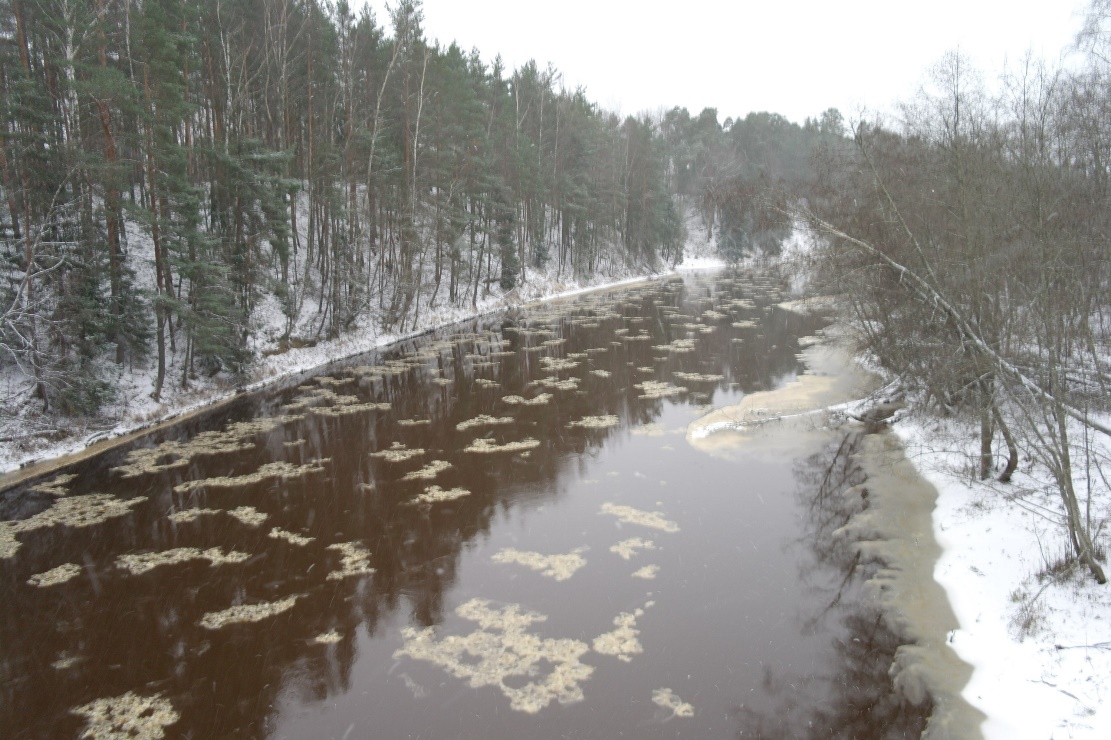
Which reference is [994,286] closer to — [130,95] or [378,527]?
[378,527]

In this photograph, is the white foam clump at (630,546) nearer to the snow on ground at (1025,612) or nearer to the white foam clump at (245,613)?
the snow on ground at (1025,612)

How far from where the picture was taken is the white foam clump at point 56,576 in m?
9.49

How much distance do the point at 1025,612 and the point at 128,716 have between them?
33.5ft

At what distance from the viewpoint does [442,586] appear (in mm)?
9281

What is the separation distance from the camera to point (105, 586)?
9375 millimetres

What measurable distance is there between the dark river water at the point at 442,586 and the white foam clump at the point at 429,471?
86 millimetres

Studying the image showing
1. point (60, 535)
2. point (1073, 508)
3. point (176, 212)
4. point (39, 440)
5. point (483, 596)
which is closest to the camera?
point (1073, 508)

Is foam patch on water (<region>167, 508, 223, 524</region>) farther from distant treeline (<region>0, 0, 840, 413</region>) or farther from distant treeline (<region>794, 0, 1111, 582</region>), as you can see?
distant treeline (<region>794, 0, 1111, 582</region>)

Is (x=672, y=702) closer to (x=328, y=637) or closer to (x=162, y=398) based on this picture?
(x=328, y=637)

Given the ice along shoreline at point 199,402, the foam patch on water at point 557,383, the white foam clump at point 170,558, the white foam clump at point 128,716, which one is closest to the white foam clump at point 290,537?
the white foam clump at point 170,558

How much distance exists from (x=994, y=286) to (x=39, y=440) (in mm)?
18871

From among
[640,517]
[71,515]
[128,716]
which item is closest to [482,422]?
[640,517]

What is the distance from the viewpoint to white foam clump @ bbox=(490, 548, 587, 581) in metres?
9.60

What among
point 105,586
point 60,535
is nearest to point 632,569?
point 105,586
